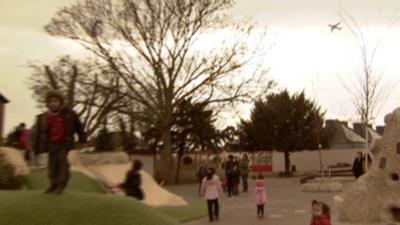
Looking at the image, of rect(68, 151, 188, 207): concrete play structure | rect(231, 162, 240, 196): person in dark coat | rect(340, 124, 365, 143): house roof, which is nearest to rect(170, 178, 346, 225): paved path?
rect(231, 162, 240, 196): person in dark coat

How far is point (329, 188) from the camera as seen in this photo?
102 feet

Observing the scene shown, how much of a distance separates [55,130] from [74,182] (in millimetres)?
11624

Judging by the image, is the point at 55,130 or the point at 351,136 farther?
the point at 351,136

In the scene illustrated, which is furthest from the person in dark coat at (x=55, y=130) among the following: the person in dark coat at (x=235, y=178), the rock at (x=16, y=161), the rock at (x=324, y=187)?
the rock at (x=324, y=187)

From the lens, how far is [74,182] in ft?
70.4

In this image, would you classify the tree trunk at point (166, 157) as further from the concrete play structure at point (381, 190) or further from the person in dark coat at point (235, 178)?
the concrete play structure at point (381, 190)

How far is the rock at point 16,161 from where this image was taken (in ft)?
68.4

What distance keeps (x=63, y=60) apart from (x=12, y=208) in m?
33.0

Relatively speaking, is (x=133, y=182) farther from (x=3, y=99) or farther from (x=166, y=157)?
(x=3, y=99)

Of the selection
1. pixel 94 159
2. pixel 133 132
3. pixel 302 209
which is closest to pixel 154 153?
pixel 133 132

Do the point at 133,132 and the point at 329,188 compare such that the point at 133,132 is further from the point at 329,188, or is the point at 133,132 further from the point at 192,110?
the point at 329,188

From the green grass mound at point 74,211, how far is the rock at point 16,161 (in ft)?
33.4

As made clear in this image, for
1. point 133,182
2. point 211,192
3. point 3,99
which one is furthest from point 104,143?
point 3,99

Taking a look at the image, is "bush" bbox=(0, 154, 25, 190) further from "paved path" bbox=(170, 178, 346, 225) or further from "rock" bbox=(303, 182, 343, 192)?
"rock" bbox=(303, 182, 343, 192)
